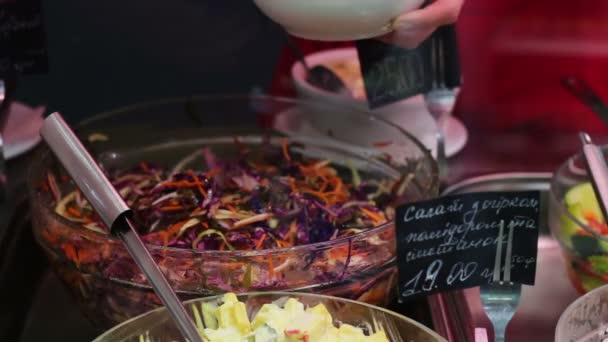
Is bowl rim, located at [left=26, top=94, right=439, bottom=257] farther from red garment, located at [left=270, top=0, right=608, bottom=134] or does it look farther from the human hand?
red garment, located at [left=270, top=0, right=608, bottom=134]

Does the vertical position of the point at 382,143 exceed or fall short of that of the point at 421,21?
it falls short

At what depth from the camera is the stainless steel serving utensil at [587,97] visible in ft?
3.42

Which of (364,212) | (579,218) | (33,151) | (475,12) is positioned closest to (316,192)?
(364,212)

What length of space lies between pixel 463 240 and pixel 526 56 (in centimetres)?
73

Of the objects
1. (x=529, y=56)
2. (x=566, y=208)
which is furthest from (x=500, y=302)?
(x=529, y=56)

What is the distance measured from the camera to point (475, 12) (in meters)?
1.30

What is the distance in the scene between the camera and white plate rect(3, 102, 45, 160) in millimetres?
1073

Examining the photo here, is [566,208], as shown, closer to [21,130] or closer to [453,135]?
[453,135]

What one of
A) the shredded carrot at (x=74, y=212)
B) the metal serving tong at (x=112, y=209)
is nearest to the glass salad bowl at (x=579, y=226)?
the metal serving tong at (x=112, y=209)

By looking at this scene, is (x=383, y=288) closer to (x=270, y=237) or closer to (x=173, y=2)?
(x=270, y=237)

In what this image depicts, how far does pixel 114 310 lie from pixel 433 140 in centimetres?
53

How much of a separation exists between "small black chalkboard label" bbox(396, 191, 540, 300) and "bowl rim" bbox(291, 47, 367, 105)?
1.39 feet

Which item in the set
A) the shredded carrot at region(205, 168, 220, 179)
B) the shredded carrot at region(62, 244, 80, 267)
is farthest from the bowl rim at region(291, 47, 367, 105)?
the shredded carrot at region(62, 244, 80, 267)

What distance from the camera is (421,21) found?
76cm
